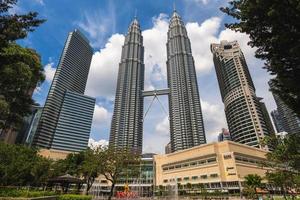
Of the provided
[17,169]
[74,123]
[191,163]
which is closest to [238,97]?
[191,163]

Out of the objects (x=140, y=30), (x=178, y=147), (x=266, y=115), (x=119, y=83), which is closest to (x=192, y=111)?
(x=178, y=147)

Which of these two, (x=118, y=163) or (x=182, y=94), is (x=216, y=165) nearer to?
Answer: (x=118, y=163)

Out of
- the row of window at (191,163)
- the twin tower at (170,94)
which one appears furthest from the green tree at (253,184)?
the twin tower at (170,94)

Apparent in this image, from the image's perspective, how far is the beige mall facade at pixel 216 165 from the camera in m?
64.5

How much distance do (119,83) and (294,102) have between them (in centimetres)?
15651

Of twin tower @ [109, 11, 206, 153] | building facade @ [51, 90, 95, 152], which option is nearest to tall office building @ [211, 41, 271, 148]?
twin tower @ [109, 11, 206, 153]

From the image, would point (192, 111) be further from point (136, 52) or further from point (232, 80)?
point (136, 52)

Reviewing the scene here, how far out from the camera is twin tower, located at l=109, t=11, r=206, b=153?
137000 mm

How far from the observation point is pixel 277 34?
694 cm

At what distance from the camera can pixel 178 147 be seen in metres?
134

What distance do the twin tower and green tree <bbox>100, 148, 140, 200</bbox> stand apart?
9327 centimetres

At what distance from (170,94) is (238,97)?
2032 inches

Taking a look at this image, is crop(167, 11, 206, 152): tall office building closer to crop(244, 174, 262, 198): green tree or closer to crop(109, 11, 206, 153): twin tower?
crop(109, 11, 206, 153): twin tower

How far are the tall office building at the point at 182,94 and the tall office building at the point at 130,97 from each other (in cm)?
2484
